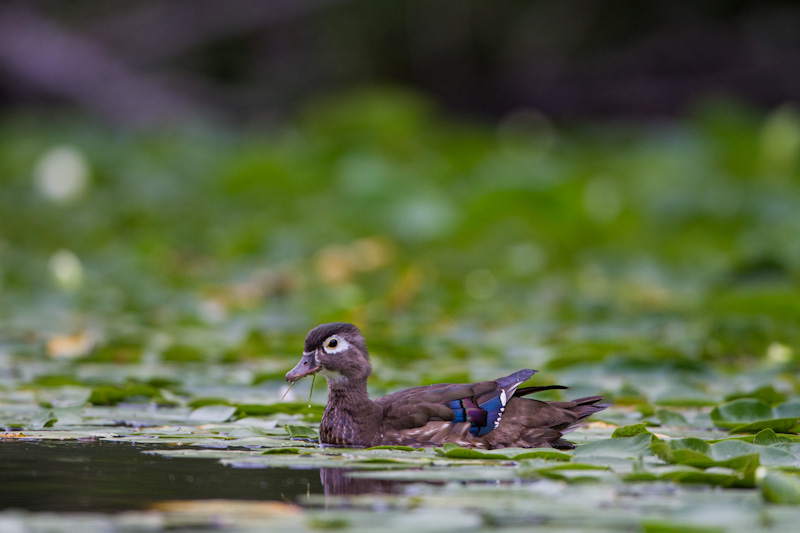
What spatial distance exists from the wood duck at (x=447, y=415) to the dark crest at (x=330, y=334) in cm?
6

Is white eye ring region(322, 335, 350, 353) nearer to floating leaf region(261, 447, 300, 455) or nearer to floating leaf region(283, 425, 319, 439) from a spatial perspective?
floating leaf region(283, 425, 319, 439)

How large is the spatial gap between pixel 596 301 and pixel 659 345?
4.16 feet

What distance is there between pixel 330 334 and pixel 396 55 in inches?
620

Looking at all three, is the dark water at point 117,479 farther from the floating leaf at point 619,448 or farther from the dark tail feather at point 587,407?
the dark tail feather at point 587,407

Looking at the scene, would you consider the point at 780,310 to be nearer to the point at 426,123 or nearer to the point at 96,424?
the point at 96,424

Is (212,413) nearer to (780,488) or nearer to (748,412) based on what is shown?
(748,412)

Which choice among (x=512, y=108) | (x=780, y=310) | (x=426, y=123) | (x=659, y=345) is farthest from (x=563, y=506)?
(x=512, y=108)

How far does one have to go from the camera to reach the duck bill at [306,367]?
416cm

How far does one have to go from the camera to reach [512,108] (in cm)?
1482

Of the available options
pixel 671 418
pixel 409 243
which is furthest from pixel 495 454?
pixel 409 243

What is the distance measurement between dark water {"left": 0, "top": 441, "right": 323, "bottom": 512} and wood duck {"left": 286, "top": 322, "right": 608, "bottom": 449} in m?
0.61

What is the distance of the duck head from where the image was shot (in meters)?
4.20

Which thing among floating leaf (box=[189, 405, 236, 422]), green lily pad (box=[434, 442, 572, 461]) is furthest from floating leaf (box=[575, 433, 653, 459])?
floating leaf (box=[189, 405, 236, 422])

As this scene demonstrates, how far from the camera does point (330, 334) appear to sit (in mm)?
4258
